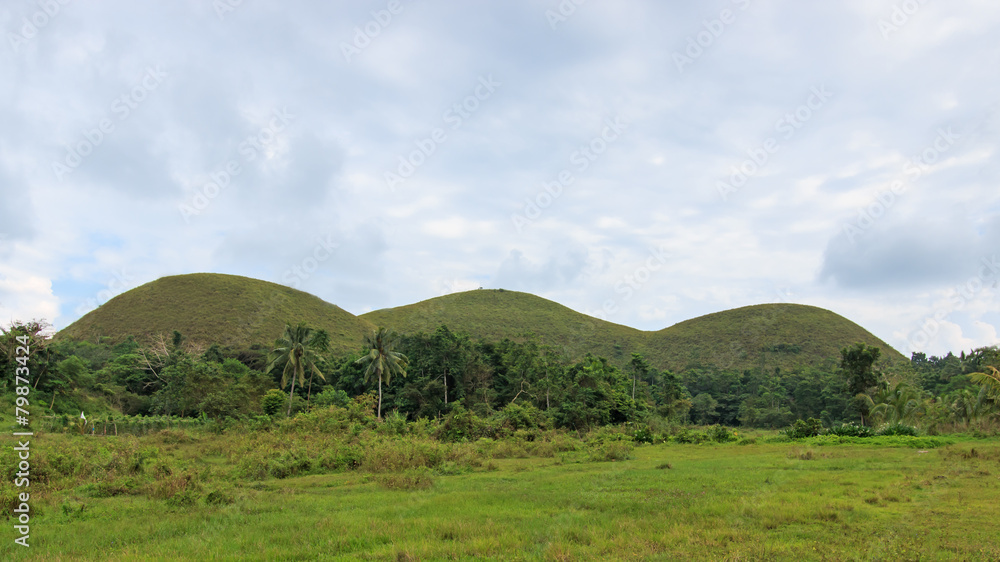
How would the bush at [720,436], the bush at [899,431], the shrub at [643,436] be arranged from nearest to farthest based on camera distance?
the bush at [899,431]
the bush at [720,436]
the shrub at [643,436]

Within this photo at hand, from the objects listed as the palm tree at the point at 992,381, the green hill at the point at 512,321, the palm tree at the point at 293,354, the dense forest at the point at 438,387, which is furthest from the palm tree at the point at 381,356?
the green hill at the point at 512,321

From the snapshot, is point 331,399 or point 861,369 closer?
point 331,399

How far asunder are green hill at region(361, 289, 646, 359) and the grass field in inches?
3781

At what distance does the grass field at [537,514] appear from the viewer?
28.3 feet

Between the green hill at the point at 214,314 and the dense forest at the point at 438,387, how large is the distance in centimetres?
Result: 2252

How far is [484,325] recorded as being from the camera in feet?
430

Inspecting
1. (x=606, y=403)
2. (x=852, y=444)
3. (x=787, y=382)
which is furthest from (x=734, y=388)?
(x=852, y=444)

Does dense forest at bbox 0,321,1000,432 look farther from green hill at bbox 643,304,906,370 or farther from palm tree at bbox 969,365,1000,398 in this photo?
green hill at bbox 643,304,906,370

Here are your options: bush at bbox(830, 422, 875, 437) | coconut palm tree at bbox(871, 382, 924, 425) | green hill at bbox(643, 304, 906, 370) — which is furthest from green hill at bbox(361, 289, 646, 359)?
bush at bbox(830, 422, 875, 437)

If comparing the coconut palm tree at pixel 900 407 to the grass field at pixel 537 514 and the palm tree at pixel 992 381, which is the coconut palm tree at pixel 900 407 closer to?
the palm tree at pixel 992 381

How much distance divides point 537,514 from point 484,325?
119676 millimetres

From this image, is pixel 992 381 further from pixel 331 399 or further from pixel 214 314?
pixel 214 314

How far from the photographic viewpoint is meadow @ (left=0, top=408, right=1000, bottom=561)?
343 inches

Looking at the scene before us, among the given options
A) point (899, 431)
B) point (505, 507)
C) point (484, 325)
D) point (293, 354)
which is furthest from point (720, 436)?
point (484, 325)
